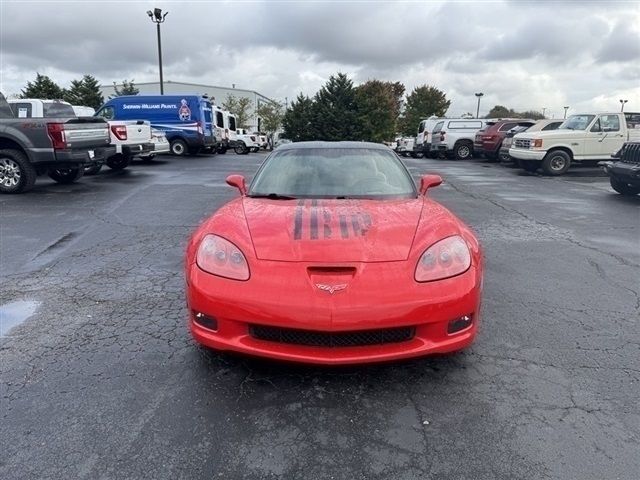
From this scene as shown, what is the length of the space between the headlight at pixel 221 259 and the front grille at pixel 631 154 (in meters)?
10.3

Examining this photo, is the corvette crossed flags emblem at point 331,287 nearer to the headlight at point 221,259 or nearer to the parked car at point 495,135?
the headlight at point 221,259

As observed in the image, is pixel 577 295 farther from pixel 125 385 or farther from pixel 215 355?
pixel 125 385

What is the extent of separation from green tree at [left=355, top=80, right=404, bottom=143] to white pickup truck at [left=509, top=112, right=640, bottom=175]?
3855 cm

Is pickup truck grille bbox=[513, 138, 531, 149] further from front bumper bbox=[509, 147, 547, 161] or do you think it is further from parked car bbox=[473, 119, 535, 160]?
parked car bbox=[473, 119, 535, 160]

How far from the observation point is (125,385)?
8.92ft

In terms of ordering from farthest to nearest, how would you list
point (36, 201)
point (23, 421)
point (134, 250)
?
point (36, 201)
point (134, 250)
point (23, 421)

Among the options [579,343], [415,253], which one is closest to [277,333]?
[415,253]

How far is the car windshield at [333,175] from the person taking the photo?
3748 mm

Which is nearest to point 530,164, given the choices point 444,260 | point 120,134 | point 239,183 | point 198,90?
point 120,134

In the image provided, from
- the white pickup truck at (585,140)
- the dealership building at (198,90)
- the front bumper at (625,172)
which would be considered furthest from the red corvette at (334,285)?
the dealership building at (198,90)

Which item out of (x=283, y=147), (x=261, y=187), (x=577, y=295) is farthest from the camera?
(x=283, y=147)

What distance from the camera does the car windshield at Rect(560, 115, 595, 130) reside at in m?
15.0

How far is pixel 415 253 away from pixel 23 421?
2295 millimetres

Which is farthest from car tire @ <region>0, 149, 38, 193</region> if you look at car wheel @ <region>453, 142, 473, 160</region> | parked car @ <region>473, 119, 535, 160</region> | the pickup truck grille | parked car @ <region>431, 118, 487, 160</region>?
car wheel @ <region>453, 142, 473, 160</region>
